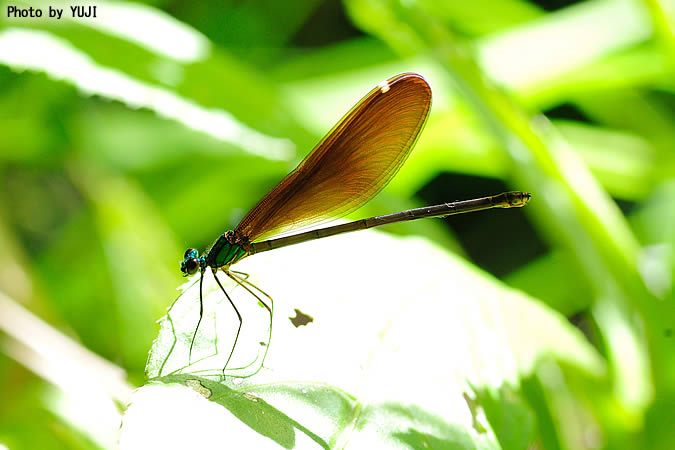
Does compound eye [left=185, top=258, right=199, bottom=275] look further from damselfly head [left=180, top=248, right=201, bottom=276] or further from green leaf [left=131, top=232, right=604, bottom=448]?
green leaf [left=131, top=232, right=604, bottom=448]

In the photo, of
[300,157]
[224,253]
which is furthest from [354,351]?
[300,157]

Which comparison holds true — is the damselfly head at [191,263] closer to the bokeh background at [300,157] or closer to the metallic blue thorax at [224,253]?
the metallic blue thorax at [224,253]

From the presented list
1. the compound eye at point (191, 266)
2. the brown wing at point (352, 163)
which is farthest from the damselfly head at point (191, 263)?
the brown wing at point (352, 163)

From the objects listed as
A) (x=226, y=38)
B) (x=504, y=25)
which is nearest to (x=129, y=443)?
(x=504, y=25)

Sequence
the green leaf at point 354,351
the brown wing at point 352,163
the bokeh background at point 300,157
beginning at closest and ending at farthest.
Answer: the green leaf at point 354,351 → the bokeh background at point 300,157 → the brown wing at point 352,163

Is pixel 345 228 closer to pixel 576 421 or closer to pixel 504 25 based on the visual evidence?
pixel 576 421
